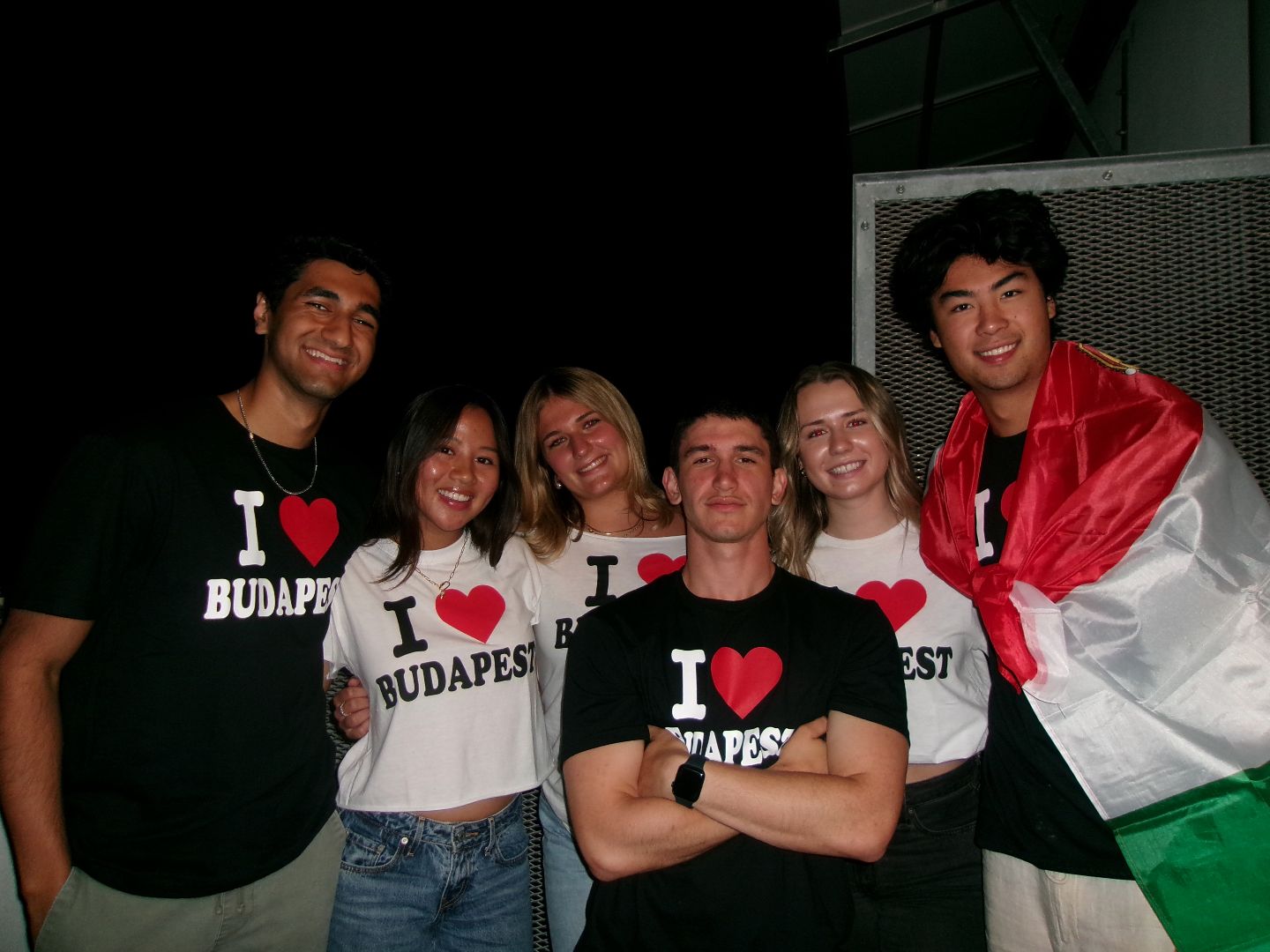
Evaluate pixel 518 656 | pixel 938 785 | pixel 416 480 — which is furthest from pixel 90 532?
pixel 938 785

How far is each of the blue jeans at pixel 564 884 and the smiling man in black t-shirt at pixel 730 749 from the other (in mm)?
506

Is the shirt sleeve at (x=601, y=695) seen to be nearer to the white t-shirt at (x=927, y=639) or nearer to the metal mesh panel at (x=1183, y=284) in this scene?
the white t-shirt at (x=927, y=639)

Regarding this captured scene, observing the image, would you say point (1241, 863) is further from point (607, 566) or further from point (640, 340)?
point (640, 340)

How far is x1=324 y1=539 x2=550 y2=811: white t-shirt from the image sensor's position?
2150 millimetres

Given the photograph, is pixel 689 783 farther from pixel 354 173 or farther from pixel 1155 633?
pixel 354 173

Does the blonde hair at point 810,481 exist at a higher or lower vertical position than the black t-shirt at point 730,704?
higher

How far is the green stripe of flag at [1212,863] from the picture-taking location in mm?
1525

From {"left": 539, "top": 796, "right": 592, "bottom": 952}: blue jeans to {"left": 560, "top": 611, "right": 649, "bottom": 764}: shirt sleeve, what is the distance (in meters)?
0.69

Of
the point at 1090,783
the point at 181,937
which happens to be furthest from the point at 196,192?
the point at 1090,783

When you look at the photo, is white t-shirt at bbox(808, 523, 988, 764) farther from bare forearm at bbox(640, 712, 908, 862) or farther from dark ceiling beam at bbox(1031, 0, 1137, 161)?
dark ceiling beam at bbox(1031, 0, 1137, 161)

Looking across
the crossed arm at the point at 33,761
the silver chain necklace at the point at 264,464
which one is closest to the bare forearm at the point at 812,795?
the silver chain necklace at the point at 264,464

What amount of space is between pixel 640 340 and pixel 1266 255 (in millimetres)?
10008

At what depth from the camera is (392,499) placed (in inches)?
96.7

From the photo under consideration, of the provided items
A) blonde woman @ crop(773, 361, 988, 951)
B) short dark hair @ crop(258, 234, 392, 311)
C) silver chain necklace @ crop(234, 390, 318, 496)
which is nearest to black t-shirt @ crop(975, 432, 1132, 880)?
blonde woman @ crop(773, 361, 988, 951)
